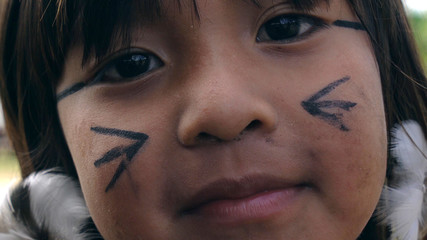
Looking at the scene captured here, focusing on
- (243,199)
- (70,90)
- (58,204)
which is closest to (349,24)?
(243,199)

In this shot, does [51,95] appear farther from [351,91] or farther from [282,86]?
[351,91]

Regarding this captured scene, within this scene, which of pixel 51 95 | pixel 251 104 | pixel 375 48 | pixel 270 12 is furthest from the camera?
pixel 51 95

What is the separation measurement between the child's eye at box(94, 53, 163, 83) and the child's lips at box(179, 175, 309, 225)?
36 centimetres

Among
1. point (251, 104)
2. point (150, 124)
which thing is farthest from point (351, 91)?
point (150, 124)

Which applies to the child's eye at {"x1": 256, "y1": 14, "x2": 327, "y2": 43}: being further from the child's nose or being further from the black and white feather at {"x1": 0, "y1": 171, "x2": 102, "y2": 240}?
the black and white feather at {"x1": 0, "y1": 171, "x2": 102, "y2": 240}

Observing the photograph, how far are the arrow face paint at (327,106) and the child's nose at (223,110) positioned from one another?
106 mm

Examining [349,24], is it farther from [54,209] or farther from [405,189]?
[54,209]

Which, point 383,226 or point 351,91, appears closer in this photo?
point 351,91

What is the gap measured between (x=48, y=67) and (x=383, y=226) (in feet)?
3.64

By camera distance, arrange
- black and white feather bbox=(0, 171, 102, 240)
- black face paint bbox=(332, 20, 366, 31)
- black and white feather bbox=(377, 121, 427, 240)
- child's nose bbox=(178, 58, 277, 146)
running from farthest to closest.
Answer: black and white feather bbox=(0, 171, 102, 240)
black and white feather bbox=(377, 121, 427, 240)
black face paint bbox=(332, 20, 366, 31)
child's nose bbox=(178, 58, 277, 146)

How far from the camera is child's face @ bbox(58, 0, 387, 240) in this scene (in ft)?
3.81

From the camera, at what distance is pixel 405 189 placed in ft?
5.03

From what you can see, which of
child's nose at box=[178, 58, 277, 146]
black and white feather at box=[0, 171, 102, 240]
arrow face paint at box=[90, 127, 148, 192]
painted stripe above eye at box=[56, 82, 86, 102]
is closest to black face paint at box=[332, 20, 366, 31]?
child's nose at box=[178, 58, 277, 146]

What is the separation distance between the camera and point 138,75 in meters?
1.33
